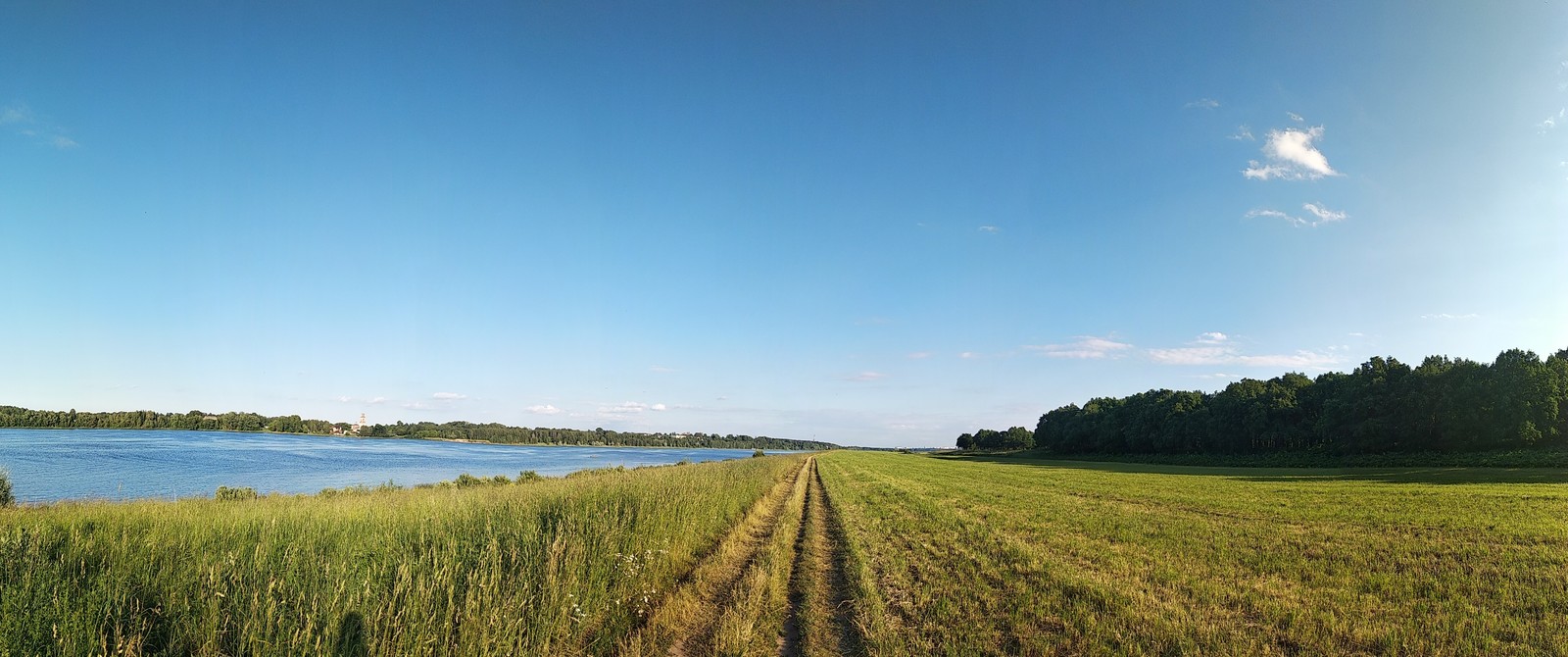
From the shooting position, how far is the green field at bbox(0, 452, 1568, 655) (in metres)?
4.85

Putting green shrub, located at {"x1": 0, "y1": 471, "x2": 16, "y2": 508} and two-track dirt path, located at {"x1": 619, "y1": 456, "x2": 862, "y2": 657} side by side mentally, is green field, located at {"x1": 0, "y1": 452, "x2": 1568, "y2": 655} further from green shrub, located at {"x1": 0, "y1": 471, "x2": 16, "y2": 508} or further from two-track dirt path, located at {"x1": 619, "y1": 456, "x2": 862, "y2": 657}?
green shrub, located at {"x1": 0, "y1": 471, "x2": 16, "y2": 508}

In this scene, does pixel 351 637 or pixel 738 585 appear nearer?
pixel 351 637

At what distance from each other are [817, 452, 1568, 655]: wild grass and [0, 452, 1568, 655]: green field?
0.05 m

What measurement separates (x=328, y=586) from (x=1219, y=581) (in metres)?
11.4

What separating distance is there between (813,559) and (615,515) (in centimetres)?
416

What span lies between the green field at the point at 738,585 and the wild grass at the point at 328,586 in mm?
35

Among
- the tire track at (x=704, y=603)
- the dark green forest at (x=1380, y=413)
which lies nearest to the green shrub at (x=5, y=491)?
the tire track at (x=704, y=603)

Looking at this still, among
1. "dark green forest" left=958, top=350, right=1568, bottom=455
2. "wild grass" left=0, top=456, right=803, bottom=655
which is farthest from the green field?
"dark green forest" left=958, top=350, right=1568, bottom=455

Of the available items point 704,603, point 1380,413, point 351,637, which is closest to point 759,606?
point 704,603

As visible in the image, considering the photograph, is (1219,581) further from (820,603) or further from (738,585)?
(738,585)

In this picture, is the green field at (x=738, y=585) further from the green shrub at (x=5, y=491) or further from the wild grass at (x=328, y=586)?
the green shrub at (x=5, y=491)

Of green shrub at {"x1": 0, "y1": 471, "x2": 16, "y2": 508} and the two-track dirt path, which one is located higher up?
the two-track dirt path

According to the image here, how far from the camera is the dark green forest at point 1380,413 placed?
48.4 metres

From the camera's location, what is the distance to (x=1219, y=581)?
30.4 ft
